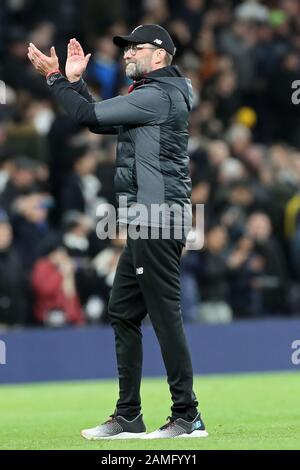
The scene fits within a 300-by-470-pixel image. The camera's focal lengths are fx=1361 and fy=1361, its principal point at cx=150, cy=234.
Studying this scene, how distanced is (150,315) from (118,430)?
0.79 m

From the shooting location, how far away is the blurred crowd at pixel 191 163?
15.6 meters

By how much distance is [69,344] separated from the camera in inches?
621

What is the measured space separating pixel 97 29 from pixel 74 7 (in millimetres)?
495

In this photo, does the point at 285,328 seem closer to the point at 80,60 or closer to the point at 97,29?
the point at 97,29

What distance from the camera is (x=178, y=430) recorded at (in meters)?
8.66

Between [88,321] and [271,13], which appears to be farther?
[271,13]

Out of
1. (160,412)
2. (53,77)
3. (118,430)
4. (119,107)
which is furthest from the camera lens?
(160,412)

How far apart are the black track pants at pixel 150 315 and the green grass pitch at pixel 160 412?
0.37 metres

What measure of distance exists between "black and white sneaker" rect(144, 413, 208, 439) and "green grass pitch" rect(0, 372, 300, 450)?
4.9 inches

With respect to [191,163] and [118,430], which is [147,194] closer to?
[118,430]

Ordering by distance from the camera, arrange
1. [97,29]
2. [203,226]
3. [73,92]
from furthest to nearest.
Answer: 1. [97,29]
2. [203,226]
3. [73,92]

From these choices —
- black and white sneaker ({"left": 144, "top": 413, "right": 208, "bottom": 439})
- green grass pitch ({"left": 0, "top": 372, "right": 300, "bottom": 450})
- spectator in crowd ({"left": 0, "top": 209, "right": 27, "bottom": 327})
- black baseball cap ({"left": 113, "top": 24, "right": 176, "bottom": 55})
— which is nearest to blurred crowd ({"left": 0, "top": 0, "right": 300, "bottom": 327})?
spectator in crowd ({"left": 0, "top": 209, "right": 27, "bottom": 327})

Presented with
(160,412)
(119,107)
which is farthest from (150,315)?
(160,412)
